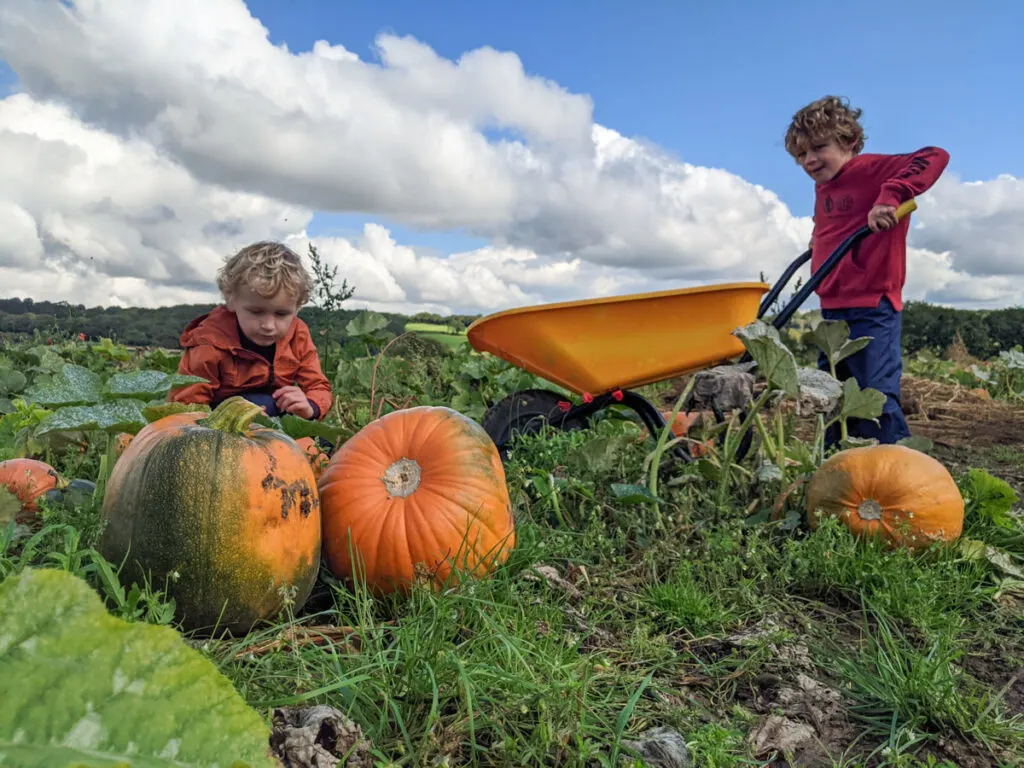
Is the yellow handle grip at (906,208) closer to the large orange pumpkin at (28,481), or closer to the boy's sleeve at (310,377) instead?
the boy's sleeve at (310,377)

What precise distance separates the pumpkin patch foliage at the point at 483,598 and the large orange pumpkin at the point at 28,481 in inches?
0.4

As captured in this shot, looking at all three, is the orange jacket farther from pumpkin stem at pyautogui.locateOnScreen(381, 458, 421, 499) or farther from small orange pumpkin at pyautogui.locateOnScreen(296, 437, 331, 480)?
pumpkin stem at pyautogui.locateOnScreen(381, 458, 421, 499)

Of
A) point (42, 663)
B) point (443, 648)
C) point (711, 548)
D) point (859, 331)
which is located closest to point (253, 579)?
point (443, 648)

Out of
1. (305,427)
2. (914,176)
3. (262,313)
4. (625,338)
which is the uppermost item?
(914,176)

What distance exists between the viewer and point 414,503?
2131mm

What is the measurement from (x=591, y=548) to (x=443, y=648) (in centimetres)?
103

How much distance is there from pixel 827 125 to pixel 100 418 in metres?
4.31

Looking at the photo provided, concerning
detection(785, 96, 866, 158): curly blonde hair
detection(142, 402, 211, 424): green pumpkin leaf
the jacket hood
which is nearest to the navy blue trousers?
detection(785, 96, 866, 158): curly blonde hair

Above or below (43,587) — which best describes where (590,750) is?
below

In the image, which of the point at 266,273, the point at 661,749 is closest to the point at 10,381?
the point at 266,273

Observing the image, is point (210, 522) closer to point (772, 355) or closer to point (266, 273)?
point (266, 273)

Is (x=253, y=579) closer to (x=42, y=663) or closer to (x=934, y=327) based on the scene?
(x=42, y=663)

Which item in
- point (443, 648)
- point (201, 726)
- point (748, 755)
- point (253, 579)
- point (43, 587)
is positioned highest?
point (43, 587)

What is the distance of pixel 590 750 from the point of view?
4.52 ft
